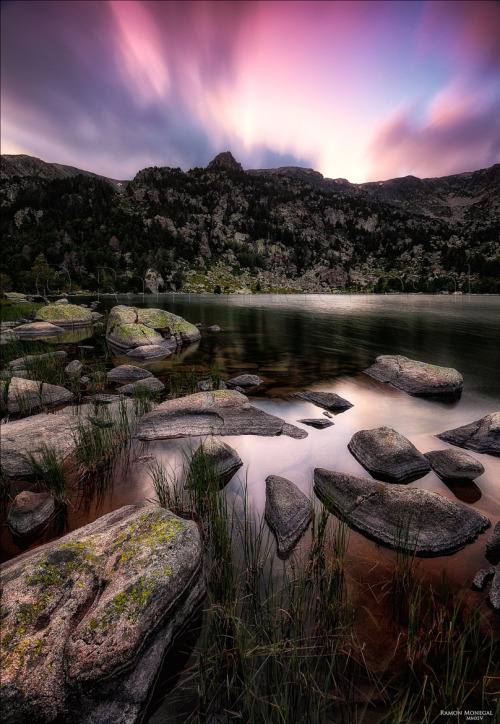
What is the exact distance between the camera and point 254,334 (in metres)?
36.3

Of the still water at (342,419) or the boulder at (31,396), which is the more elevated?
the boulder at (31,396)

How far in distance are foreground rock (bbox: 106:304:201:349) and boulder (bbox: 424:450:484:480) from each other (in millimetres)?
21286

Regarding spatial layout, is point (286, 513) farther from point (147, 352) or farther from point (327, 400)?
point (147, 352)

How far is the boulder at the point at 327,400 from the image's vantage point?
13.3 m

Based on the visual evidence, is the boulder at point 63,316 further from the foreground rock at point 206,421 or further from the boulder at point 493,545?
the boulder at point 493,545

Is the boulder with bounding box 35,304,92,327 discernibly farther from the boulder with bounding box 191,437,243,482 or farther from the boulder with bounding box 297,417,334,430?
the boulder with bounding box 191,437,243,482

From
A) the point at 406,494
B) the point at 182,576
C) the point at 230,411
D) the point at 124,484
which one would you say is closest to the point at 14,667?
the point at 182,576

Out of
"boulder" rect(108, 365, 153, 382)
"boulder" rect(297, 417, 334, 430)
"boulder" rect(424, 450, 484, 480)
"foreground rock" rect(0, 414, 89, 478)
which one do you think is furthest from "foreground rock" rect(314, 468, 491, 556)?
"boulder" rect(108, 365, 153, 382)

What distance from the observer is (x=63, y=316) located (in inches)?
1448

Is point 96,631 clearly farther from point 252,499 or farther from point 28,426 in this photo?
point 28,426

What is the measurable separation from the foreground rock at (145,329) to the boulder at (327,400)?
1512 centimetres

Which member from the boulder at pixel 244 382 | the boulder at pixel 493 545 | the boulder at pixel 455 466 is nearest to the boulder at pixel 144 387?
the boulder at pixel 244 382

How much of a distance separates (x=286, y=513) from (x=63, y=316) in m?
39.5

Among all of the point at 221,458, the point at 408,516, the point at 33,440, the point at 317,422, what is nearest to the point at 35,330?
the point at 33,440
